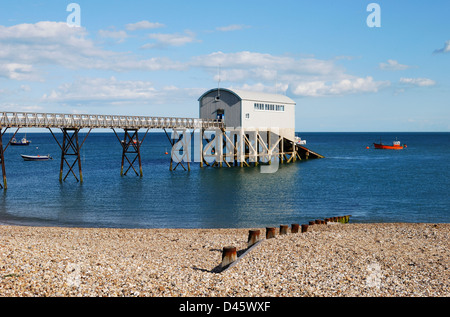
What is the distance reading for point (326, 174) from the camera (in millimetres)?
46875

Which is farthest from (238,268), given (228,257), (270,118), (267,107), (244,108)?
(270,118)

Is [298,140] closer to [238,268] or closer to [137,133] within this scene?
[137,133]

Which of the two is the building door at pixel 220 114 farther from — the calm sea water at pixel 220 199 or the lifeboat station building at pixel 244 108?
the calm sea water at pixel 220 199

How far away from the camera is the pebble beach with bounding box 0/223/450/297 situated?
9.16 metres

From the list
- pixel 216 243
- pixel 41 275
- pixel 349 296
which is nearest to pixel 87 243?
pixel 216 243

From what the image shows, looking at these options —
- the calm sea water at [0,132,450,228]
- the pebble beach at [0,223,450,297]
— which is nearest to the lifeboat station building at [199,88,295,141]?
the calm sea water at [0,132,450,228]

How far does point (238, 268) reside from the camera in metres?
10.9

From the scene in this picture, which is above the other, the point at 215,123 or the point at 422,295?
the point at 215,123

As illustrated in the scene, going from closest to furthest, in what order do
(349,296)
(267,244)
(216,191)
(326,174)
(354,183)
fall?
(349,296), (267,244), (216,191), (354,183), (326,174)

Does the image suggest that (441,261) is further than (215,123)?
No

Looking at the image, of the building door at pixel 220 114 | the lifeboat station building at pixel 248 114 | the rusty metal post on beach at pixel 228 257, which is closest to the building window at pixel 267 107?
the lifeboat station building at pixel 248 114

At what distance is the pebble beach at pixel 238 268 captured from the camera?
9.16 m

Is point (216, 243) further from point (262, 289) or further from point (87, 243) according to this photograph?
point (262, 289)
